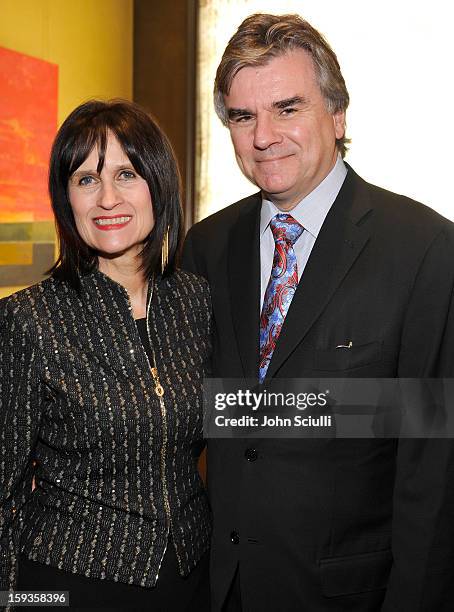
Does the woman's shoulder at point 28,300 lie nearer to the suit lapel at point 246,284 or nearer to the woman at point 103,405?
the woman at point 103,405

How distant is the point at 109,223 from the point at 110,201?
0.21 feet

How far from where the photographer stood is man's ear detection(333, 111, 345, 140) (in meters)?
2.00

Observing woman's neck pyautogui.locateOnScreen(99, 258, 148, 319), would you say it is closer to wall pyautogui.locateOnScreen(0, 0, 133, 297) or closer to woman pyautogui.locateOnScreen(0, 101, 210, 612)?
woman pyautogui.locateOnScreen(0, 101, 210, 612)

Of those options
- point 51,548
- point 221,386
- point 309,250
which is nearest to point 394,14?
point 309,250

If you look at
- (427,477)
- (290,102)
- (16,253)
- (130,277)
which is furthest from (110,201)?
(16,253)

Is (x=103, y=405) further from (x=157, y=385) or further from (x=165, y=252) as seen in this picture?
(x=165, y=252)

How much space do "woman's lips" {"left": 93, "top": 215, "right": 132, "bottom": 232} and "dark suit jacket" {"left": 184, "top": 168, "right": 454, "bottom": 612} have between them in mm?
406

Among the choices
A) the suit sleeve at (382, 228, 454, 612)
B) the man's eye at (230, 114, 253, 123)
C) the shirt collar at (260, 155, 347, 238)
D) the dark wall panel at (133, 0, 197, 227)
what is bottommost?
the suit sleeve at (382, 228, 454, 612)

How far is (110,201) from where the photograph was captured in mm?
1746

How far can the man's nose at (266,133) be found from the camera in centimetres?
188

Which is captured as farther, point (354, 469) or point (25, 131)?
point (25, 131)

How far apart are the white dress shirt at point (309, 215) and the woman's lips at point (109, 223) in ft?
1.26

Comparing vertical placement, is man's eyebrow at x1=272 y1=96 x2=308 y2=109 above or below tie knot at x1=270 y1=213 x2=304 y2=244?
above

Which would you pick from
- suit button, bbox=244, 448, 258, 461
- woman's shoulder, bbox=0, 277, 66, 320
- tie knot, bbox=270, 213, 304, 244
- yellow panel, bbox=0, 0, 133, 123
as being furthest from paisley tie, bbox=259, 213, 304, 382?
yellow panel, bbox=0, 0, 133, 123
